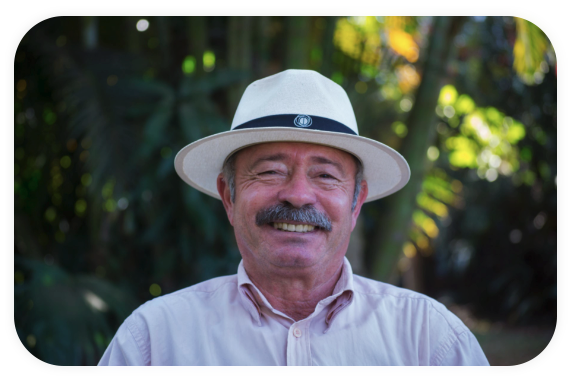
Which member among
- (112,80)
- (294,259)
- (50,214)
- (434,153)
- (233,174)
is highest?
(112,80)

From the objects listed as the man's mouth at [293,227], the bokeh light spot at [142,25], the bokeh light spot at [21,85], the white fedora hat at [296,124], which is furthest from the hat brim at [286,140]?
the bokeh light spot at [21,85]

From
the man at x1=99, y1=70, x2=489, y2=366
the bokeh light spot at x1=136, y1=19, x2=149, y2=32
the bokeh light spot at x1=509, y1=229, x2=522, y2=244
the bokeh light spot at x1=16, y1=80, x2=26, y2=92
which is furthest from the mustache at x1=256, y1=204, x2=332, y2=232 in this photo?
the bokeh light spot at x1=509, y1=229, x2=522, y2=244

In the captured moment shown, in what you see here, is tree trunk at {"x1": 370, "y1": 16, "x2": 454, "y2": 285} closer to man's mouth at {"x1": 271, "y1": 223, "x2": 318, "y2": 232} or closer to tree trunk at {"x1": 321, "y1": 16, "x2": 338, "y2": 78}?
tree trunk at {"x1": 321, "y1": 16, "x2": 338, "y2": 78}

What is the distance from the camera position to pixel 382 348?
161 centimetres

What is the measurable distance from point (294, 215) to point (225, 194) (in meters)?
0.38

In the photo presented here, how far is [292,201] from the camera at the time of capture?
1.58 metres

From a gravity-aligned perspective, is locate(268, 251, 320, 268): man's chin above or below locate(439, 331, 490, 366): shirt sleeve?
above

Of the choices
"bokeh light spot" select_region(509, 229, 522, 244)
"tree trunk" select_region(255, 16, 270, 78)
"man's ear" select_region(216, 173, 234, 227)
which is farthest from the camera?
"bokeh light spot" select_region(509, 229, 522, 244)

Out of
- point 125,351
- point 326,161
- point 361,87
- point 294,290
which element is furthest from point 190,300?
point 361,87

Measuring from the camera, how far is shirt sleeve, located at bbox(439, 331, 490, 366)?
159cm

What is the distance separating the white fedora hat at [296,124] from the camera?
64.3 inches

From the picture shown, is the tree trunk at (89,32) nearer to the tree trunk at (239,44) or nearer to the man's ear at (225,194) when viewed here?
the tree trunk at (239,44)

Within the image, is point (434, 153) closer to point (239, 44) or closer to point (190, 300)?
point (239, 44)

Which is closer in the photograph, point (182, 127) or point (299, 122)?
point (299, 122)
